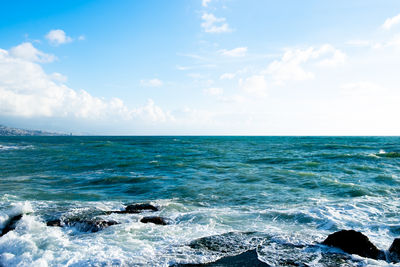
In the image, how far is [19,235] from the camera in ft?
24.0

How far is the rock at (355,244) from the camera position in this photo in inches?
245

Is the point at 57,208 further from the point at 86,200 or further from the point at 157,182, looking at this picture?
the point at 157,182

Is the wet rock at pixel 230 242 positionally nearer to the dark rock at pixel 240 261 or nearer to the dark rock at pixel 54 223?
the dark rock at pixel 240 261

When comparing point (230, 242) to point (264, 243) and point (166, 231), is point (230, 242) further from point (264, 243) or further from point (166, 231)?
point (166, 231)

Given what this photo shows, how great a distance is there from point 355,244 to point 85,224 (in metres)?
7.61

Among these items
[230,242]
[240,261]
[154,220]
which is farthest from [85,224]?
[240,261]

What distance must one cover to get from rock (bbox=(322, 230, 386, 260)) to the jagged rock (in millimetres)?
6445

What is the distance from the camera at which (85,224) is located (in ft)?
26.9

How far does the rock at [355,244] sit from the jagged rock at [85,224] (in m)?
6.45

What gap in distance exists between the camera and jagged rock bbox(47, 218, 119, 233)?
800 cm

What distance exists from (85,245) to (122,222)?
1.93m

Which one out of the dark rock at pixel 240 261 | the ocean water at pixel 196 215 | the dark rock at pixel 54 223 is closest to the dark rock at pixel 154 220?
the ocean water at pixel 196 215

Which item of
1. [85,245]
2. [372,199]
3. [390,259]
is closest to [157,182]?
[85,245]

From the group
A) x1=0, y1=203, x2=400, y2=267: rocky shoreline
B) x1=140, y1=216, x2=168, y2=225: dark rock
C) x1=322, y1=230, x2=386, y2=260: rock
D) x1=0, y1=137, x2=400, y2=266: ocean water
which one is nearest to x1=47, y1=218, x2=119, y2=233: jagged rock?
x1=0, y1=203, x2=400, y2=267: rocky shoreline
